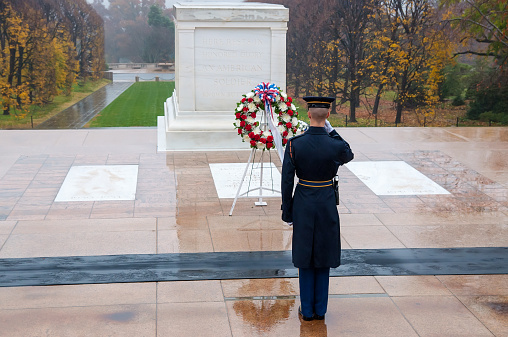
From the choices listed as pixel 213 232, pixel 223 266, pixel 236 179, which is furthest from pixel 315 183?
pixel 236 179

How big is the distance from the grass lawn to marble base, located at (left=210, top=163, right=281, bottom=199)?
73.4 feet

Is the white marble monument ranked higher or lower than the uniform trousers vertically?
higher

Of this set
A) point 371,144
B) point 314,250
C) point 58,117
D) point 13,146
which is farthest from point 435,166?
point 58,117

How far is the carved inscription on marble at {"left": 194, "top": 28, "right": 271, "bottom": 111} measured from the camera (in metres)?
11.1

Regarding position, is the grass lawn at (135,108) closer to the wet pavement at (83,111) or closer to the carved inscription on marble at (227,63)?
the wet pavement at (83,111)

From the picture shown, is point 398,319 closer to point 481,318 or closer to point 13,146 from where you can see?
point 481,318

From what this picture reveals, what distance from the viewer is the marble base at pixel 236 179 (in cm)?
827

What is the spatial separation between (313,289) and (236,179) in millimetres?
4409

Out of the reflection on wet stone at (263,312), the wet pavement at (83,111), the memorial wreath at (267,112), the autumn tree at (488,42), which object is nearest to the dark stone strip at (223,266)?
the reflection on wet stone at (263,312)

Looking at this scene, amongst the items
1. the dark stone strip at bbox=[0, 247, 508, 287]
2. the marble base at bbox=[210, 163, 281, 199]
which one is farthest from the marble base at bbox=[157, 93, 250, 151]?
the dark stone strip at bbox=[0, 247, 508, 287]

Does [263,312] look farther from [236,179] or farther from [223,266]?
[236,179]

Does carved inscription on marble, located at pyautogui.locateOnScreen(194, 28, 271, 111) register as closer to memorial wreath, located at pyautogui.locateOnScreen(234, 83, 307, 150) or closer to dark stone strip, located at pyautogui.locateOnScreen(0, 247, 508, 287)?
memorial wreath, located at pyautogui.locateOnScreen(234, 83, 307, 150)

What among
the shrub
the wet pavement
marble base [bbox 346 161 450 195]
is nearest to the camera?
marble base [bbox 346 161 450 195]

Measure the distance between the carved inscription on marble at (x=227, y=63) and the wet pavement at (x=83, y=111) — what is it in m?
20.2
